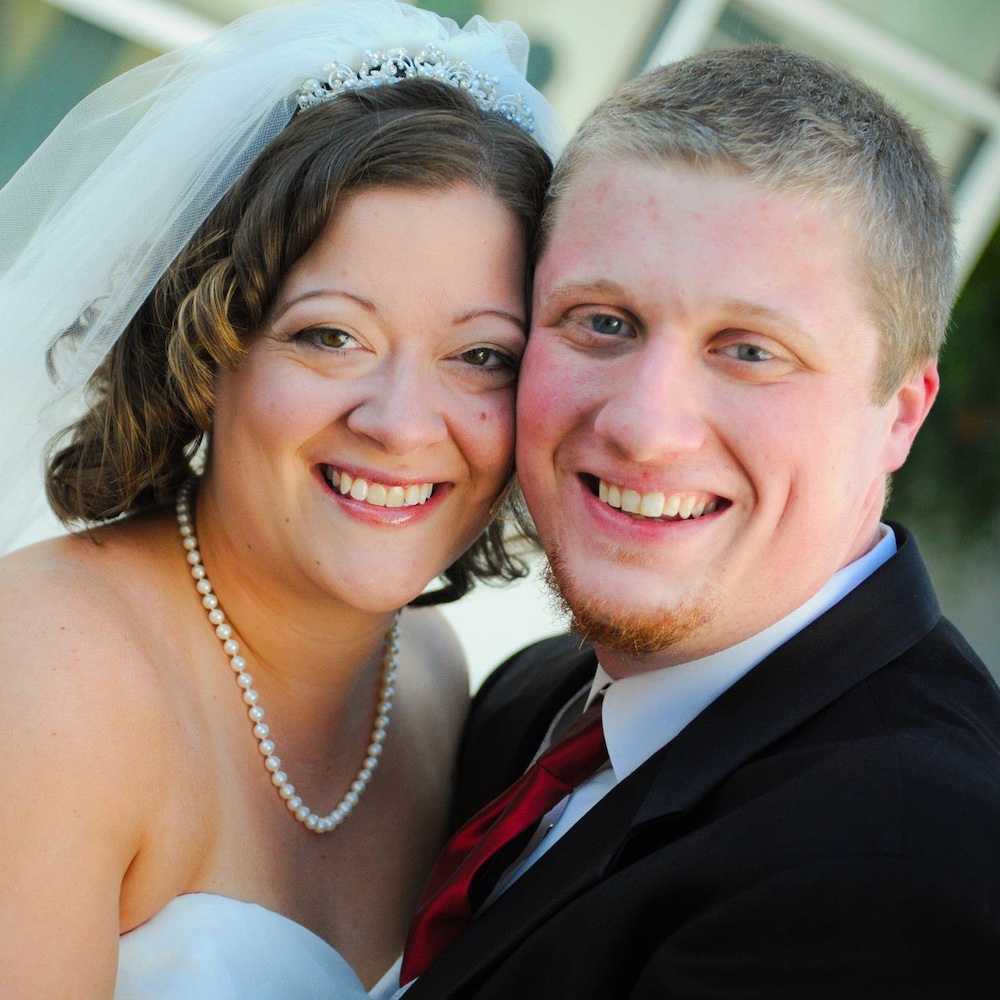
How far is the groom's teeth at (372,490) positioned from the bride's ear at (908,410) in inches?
38.3

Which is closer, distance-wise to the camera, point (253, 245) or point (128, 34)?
point (253, 245)

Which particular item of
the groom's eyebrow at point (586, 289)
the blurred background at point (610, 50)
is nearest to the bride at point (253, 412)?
the groom's eyebrow at point (586, 289)

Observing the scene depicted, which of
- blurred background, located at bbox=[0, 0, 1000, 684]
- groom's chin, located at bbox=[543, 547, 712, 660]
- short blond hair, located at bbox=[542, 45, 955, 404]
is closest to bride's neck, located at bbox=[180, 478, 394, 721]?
groom's chin, located at bbox=[543, 547, 712, 660]

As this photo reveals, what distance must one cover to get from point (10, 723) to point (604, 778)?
1104 mm

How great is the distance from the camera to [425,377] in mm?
2500

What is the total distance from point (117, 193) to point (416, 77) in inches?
27.3

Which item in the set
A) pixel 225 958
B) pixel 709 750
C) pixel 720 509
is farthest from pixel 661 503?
pixel 225 958

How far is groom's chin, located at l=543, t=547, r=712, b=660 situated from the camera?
2293mm

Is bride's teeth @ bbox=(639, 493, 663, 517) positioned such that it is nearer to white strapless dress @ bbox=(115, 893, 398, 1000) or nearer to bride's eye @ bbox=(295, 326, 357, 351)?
bride's eye @ bbox=(295, 326, 357, 351)

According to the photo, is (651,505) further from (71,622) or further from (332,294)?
(71,622)

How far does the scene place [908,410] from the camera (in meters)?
2.46

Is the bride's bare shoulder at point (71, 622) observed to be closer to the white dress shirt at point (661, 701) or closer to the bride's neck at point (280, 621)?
the bride's neck at point (280, 621)

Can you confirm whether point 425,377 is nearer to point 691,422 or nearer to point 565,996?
point 691,422

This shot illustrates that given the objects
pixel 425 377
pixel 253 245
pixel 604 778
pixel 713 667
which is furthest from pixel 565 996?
pixel 253 245
